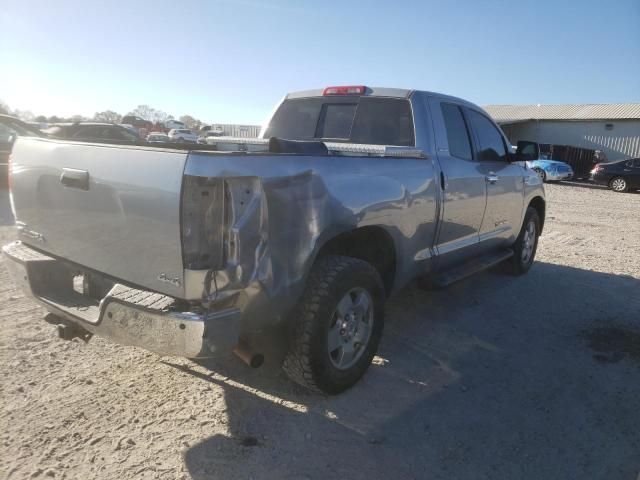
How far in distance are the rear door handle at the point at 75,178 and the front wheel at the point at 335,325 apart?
4.27 feet

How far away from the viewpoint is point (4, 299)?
4.39 metres

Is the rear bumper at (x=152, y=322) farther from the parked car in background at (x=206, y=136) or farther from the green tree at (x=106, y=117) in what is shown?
the green tree at (x=106, y=117)

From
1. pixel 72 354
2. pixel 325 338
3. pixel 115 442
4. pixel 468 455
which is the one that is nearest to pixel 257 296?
pixel 325 338

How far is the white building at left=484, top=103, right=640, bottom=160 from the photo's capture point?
29.8 m

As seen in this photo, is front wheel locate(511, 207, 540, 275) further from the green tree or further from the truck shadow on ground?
the green tree

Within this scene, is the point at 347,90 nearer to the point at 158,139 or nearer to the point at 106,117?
the point at 158,139

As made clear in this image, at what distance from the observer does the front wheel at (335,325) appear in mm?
2781

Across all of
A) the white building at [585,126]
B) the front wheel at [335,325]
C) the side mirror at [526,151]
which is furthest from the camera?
the white building at [585,126]

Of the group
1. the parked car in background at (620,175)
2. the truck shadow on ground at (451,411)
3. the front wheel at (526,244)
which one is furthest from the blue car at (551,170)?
the truck shadow on ground at (451,411)

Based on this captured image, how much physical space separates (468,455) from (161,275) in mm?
1866

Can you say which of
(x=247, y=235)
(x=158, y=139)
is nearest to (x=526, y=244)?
(x=247, y=235)

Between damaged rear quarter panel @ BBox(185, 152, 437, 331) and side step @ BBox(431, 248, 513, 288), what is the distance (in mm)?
960

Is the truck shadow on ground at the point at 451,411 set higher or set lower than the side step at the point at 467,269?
lower

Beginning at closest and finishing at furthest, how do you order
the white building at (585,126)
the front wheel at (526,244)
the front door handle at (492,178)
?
the front door handle at (492,178) → the front wheel at (526,244) → the white building at (585,126)
